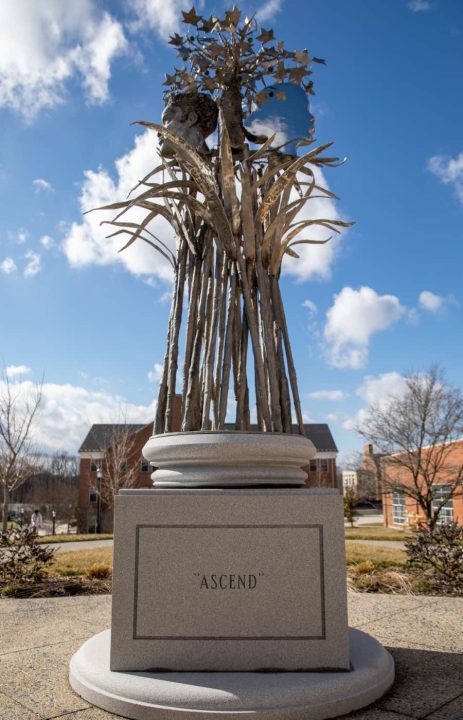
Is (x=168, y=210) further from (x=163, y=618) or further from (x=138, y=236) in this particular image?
(x=163, y=618)

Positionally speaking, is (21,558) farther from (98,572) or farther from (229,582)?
(229,582)

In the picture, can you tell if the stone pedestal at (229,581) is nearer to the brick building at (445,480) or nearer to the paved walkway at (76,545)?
the paved walkway at (76,545)

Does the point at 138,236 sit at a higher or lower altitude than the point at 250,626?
higher

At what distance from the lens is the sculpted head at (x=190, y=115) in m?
5.53

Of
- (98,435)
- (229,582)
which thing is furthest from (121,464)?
(229,582)

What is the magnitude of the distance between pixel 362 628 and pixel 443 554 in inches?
127

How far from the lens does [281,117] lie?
17.9ft

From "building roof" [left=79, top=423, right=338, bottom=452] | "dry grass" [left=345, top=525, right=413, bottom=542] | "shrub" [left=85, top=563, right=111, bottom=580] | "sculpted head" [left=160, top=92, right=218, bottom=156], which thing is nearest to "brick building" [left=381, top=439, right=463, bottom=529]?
"dry grass" [left=345, top=525, right=413, bottom=542]

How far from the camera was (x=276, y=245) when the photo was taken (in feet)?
16.1

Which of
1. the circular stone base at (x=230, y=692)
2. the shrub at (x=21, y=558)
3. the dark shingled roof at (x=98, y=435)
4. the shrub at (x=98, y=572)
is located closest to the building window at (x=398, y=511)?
the dark shingled roof at (x=98, y=435)

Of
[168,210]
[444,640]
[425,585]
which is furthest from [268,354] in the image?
[425,585]

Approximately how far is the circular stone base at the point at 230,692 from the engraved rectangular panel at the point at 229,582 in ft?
0.81

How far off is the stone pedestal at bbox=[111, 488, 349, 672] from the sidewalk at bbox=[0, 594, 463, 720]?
430mm

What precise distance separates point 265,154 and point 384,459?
23859 millimetres
